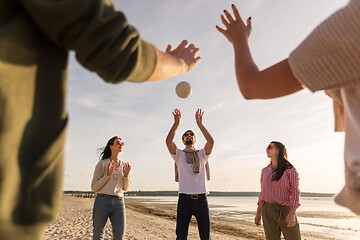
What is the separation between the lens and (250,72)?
1369mm

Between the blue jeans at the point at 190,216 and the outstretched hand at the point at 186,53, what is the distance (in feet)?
15.1

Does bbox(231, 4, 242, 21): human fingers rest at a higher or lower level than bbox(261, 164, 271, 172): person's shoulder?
higher

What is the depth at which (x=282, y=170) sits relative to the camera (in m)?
6.28

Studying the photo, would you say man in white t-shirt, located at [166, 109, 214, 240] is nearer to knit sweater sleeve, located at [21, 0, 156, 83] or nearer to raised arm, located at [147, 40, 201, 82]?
raised arm, located at [147, 40, 201, 82]

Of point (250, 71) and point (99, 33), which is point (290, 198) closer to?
point (250, 71)

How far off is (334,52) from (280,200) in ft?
18.1

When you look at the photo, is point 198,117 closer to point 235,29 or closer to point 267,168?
point 267,168

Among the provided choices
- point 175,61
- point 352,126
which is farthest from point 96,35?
point 352,126

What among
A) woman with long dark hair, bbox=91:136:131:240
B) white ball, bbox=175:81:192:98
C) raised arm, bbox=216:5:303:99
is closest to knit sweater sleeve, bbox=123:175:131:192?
A: woman with long dark hair, bbox=91:136:131:240

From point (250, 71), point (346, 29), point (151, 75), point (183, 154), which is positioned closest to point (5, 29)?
point (151, 75)

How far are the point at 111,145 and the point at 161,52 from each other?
5558 mm

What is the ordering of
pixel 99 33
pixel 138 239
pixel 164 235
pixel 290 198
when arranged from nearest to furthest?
pixel 99 33
pixel 290 198
pixel 138 239
pixel 164 235

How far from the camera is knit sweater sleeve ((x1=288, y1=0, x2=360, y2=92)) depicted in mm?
934

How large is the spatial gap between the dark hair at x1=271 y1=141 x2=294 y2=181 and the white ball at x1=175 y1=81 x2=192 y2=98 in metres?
2.45
